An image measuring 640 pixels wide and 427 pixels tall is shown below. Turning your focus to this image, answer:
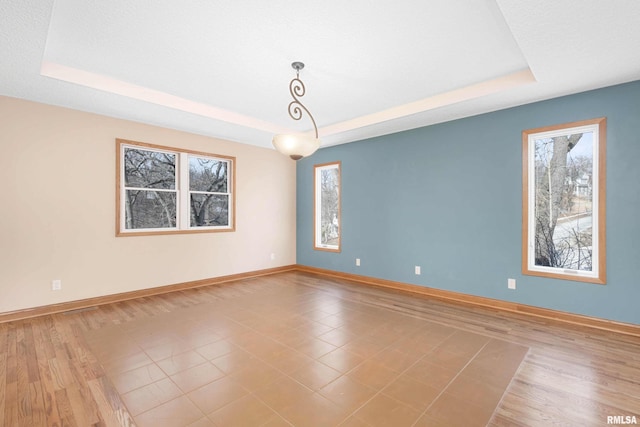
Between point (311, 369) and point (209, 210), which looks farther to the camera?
point (209, 210)

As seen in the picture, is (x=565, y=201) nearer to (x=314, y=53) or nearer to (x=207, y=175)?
(x=314, y=53)

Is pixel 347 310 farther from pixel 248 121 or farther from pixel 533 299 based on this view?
pixel 248 121

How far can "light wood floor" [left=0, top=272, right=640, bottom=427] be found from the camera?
1.78m

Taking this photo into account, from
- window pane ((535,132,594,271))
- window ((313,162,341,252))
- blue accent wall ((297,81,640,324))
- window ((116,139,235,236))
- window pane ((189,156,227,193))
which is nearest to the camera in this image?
blue accent wall ((297,81,640,324))

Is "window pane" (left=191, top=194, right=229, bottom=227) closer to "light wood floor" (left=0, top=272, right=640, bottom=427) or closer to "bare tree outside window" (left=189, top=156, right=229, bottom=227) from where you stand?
"bare tree outside window" (left=189, top=156, right=229, bottom=227)

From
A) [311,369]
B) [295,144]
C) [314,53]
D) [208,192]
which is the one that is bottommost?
[311,369]

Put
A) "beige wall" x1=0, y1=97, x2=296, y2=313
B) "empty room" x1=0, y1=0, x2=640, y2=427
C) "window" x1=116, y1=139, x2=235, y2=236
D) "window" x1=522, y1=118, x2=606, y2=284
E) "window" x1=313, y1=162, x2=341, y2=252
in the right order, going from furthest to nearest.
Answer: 1. "window" x1=313, y1=162, x2=341, y2=252
2. "window" x1=116, y1=139, x2=235, y2=236
3. "beige wall" x1=0, y1=97, x2=296, y2=313
4. "window" x1=522, y1=118, x2=606, y2=284
5. "empty room" x1=0, y1=0, x2=640, y2=427

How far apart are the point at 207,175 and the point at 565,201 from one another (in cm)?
515

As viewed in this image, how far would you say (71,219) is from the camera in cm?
370

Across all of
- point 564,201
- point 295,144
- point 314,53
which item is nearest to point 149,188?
point 295,144

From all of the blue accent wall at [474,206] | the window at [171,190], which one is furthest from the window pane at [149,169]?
the blue accent wall at [474,206]

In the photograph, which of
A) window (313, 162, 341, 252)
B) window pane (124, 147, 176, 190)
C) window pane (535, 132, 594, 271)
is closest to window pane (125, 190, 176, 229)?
window pane (124, 147, 176, 190)

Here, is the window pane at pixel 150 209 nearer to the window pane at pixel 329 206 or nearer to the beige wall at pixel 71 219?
the beige wall at pixel 71 219

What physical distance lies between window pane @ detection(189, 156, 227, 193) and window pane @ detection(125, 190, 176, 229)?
433 millimetres
